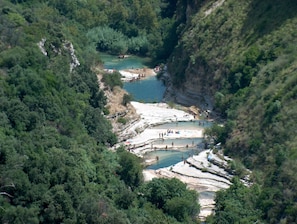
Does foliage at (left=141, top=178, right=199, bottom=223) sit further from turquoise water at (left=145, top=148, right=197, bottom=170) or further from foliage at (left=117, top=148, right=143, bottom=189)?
turquoise water at (left=145, top=148, right=197, bottom=170)

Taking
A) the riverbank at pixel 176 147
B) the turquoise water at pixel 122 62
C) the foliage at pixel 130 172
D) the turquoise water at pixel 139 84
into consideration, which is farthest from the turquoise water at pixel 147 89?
the foliage at pixel 130 172

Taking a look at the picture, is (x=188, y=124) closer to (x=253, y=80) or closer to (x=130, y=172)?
(x=253, y=80)

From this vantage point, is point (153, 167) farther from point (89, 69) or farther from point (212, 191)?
point (89, 69)

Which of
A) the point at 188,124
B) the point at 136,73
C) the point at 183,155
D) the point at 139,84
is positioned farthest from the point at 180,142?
the point at 136,73

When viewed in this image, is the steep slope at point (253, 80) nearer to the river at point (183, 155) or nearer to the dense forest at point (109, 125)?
the dense forest at point (109, 125)

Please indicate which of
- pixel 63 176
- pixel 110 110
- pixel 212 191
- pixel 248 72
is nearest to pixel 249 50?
pixel 248 72
